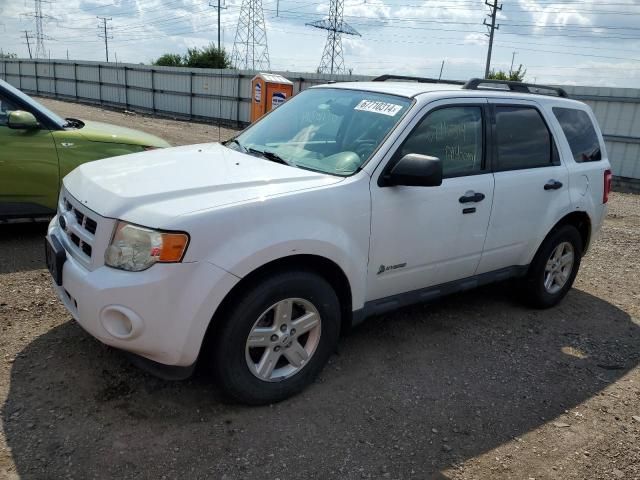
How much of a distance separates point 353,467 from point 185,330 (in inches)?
42.2

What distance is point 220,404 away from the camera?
316 centimetres

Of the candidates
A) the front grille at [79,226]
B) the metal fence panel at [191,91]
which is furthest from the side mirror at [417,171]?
the metal fence panel at [191,91]

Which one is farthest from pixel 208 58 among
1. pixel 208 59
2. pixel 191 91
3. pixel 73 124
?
pixel 73 124

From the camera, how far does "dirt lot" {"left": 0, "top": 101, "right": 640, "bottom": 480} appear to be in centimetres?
276

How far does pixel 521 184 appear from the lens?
427 centimetres

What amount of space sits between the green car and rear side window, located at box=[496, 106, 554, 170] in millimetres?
3853

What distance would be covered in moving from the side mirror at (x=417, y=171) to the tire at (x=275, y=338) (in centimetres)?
77

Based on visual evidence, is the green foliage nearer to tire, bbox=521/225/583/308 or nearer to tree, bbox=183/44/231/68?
tree, bbox=183/44/231/68

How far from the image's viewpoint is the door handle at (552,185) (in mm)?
4480

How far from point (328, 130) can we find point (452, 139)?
34.1 inches

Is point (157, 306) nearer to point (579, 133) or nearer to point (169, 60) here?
point (579, 133)

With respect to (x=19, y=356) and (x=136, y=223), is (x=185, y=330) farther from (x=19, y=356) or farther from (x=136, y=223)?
(x=19, y=356)

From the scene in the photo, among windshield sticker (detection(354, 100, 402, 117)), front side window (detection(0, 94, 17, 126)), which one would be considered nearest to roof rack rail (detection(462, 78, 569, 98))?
windshield sticker (detection(354, 100, 402, 117))

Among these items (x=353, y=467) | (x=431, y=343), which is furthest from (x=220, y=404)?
(x=431, y=343)
